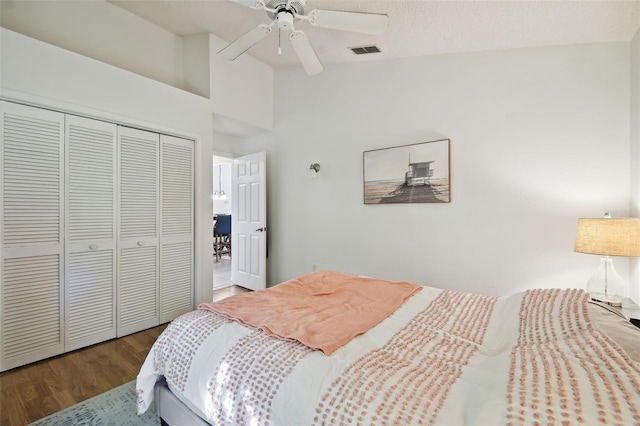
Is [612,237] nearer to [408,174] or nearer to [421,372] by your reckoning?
[408,174]

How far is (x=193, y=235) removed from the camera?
123 inches

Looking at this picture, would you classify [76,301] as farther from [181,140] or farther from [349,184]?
[349,184]

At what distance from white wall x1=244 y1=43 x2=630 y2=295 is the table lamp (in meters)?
0.34

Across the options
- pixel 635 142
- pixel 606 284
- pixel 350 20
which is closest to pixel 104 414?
pixel 350 20

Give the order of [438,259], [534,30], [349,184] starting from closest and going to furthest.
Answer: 1. [534,30]
2. [438,259]
3. [349,184]

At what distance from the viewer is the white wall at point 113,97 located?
78.7 inches

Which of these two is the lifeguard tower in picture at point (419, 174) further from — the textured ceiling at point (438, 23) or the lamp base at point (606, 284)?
the lamp base at point (606, 284)

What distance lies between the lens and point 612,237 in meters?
1.73

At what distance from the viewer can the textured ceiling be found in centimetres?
194

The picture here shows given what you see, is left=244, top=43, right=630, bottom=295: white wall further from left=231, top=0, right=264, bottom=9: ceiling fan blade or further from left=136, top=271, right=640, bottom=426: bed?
left=231, top=0, right=264, bottom=9: ceiling fan blade

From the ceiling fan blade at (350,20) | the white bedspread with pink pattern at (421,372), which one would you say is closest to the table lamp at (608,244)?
the white bedspread with pink pattern at (421,372)

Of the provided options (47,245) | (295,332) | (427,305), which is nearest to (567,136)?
→ (427,305)

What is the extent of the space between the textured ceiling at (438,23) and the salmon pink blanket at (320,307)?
2.10 meters

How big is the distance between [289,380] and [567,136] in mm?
2760
